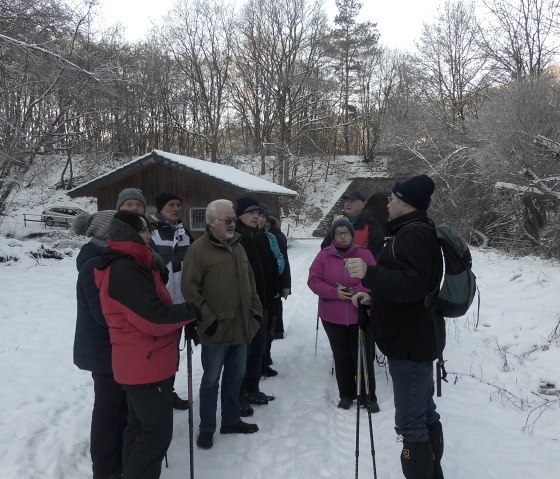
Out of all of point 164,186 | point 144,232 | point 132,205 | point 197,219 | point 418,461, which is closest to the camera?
point 418,461

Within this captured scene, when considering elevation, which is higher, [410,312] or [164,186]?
[164,186]

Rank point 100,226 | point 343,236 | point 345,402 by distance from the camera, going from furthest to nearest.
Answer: point 343,236 → point 345,402 → point 100,226

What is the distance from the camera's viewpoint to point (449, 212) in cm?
1838

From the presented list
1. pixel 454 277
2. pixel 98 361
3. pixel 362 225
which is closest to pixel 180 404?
pixel 98 361

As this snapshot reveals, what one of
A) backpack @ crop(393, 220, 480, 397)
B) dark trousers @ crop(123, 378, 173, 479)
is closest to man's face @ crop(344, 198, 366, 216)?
backpack @ crop(393, 220, 480, 397)

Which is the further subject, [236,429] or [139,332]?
[236,429]

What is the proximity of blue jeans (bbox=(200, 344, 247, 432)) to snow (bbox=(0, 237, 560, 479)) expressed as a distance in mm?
203

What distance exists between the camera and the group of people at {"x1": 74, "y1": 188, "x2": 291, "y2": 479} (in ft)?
8.32

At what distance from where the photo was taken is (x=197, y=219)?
18.0m

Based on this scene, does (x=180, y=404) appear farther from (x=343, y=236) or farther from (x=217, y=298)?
(x=343, y=236)

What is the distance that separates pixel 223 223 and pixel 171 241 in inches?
37.9

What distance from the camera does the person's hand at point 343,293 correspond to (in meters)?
4.01

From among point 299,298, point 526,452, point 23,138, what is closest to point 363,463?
point 526,452

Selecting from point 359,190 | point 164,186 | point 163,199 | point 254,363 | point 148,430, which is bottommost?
point 254,363
